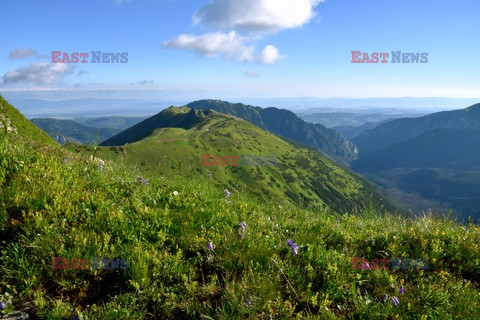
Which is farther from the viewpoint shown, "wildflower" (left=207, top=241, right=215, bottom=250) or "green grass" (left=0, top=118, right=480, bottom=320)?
"wildflower" (left=207, top=241, right=215, bottom=250)

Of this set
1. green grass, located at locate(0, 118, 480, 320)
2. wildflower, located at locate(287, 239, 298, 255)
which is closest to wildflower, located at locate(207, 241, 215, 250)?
green grass, located at locate(0, 118, 480, 320)

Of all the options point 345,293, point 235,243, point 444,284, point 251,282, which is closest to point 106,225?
point 235,243

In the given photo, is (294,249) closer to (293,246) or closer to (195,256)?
(293,246)

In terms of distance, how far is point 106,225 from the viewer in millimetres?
5203

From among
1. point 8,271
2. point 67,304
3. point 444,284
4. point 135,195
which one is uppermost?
point 135,195

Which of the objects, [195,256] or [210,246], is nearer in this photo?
[210,246]

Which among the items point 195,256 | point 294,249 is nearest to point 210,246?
point 195,256

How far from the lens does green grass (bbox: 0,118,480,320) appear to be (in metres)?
4.08

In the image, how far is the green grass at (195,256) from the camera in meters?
4.08

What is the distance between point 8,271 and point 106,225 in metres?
1.45

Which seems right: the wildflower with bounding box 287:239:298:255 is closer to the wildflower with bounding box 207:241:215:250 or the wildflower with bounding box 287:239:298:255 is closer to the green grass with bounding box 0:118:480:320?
the green grass with bounding box 0:118:480:320

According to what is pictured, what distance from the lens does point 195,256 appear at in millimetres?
4977

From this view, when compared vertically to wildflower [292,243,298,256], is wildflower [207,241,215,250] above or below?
above

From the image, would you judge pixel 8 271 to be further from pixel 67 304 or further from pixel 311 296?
pixel 311 296
